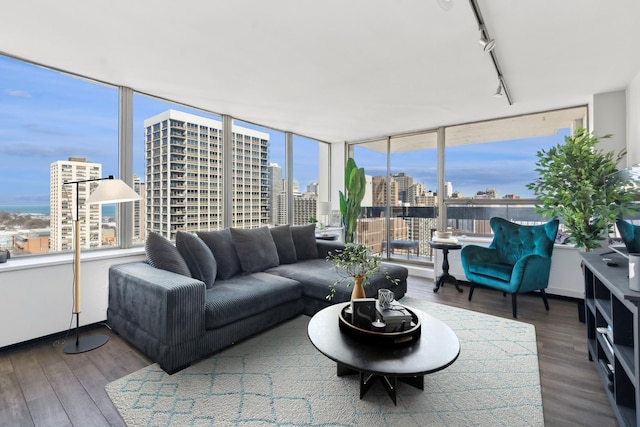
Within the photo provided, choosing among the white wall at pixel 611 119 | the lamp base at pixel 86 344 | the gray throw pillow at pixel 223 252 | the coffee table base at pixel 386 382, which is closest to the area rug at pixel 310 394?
the coffee table base at pixel 386 382

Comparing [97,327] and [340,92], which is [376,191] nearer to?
[340,92]

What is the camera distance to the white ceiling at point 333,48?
1.98 metres

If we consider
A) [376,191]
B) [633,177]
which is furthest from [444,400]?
[376,191]

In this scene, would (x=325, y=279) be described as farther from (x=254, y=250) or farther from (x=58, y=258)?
(x=58, y=258)

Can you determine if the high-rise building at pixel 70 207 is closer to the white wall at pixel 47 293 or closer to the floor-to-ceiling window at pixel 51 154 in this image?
the floor-to-ceiling window at pixel 51 154

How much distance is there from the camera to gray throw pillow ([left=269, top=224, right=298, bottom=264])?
3.82m

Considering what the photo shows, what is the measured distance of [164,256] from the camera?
2598 millimetres

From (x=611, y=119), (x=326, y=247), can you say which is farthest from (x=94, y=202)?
(x=611, y=119)

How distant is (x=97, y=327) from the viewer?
2.83 meters

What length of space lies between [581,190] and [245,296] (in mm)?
3326

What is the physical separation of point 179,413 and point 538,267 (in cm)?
351

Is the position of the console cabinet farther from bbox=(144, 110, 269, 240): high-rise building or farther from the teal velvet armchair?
bbox=(144, 110, 269, 240): high-rise building

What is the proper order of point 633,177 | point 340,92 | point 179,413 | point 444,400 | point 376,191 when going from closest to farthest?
point 179,413 < point 444,400 < point 633,177 < point 340,92 < point 376,191

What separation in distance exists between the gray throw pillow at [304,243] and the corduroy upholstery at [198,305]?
2.70ft
